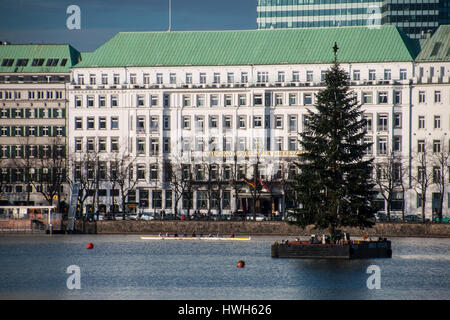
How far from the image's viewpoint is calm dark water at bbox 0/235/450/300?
8219 cm

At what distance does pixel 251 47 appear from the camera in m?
184

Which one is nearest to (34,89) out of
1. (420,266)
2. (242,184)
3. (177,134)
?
(177,134)

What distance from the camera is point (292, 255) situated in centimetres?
10281

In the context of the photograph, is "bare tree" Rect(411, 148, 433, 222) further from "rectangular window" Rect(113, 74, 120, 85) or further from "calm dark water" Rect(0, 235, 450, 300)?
"rectangular window" Rect(113, 74, 120, 85)

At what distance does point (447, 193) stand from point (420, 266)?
7167 centimetres

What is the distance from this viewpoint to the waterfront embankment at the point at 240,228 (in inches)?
5463

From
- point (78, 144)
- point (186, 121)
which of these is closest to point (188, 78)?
point (186, 121)

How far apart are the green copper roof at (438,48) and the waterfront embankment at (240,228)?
43.1 m

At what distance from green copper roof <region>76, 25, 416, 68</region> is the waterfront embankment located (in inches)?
1628

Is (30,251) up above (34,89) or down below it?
below

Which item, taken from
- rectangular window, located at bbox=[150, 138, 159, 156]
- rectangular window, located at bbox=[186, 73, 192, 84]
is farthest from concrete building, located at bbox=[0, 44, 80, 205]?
rectangular window, located at bbox=[186, 73, 192, 84]

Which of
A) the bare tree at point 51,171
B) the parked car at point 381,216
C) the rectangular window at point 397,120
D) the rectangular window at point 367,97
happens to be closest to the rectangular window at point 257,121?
the rectangular window at point 367,97

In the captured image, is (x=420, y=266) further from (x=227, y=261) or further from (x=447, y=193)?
(x=447, y=193)
